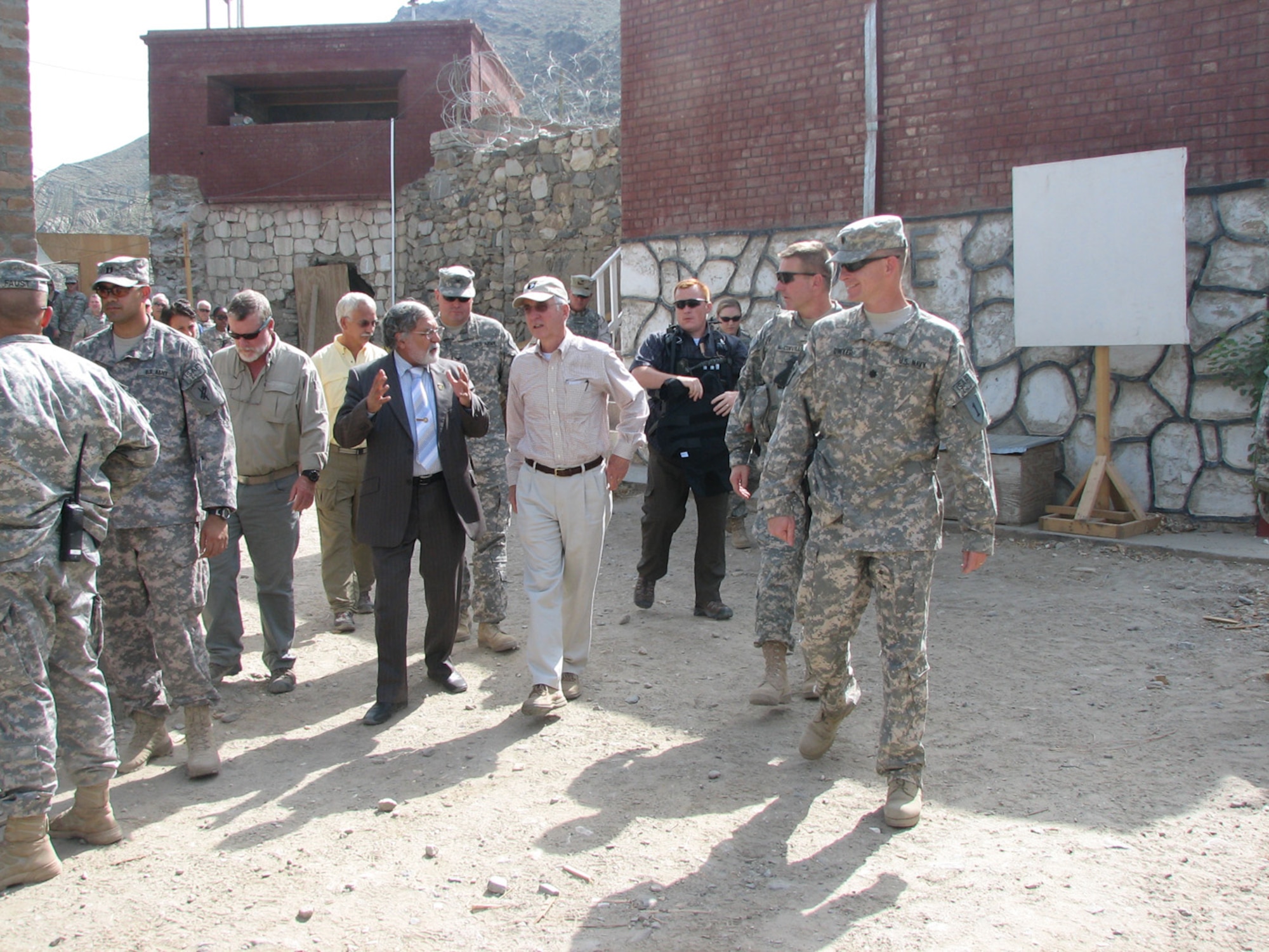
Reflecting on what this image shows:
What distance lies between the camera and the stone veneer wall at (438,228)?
14172 mm

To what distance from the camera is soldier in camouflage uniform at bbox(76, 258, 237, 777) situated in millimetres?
3959

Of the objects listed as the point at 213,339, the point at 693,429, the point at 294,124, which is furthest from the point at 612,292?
the point at 294,124

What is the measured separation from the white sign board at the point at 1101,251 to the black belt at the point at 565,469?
4.66 meters

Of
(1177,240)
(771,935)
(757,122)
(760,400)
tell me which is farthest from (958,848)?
(757,122)

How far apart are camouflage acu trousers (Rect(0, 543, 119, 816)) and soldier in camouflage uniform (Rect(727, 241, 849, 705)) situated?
7.92 feet

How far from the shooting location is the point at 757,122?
9898mm

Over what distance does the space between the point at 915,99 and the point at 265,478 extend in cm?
649

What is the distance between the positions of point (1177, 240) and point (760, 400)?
4.42 metres

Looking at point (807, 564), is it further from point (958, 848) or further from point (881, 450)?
point (958, 848)

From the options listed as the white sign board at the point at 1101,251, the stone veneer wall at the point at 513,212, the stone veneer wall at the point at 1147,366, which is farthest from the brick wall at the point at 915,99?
the stone veneer wall at the point at 513,212

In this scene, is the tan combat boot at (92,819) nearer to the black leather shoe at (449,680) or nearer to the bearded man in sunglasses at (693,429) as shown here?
the black leather shoe at (449,680)

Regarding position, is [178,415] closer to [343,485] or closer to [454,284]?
[454,284]

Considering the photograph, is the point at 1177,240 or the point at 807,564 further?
the point at 1177,240

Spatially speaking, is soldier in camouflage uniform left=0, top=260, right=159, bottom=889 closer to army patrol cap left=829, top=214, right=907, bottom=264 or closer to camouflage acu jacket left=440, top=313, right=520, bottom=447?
camouflage acu jacket left=440, top=313, right=520, bottom=447
